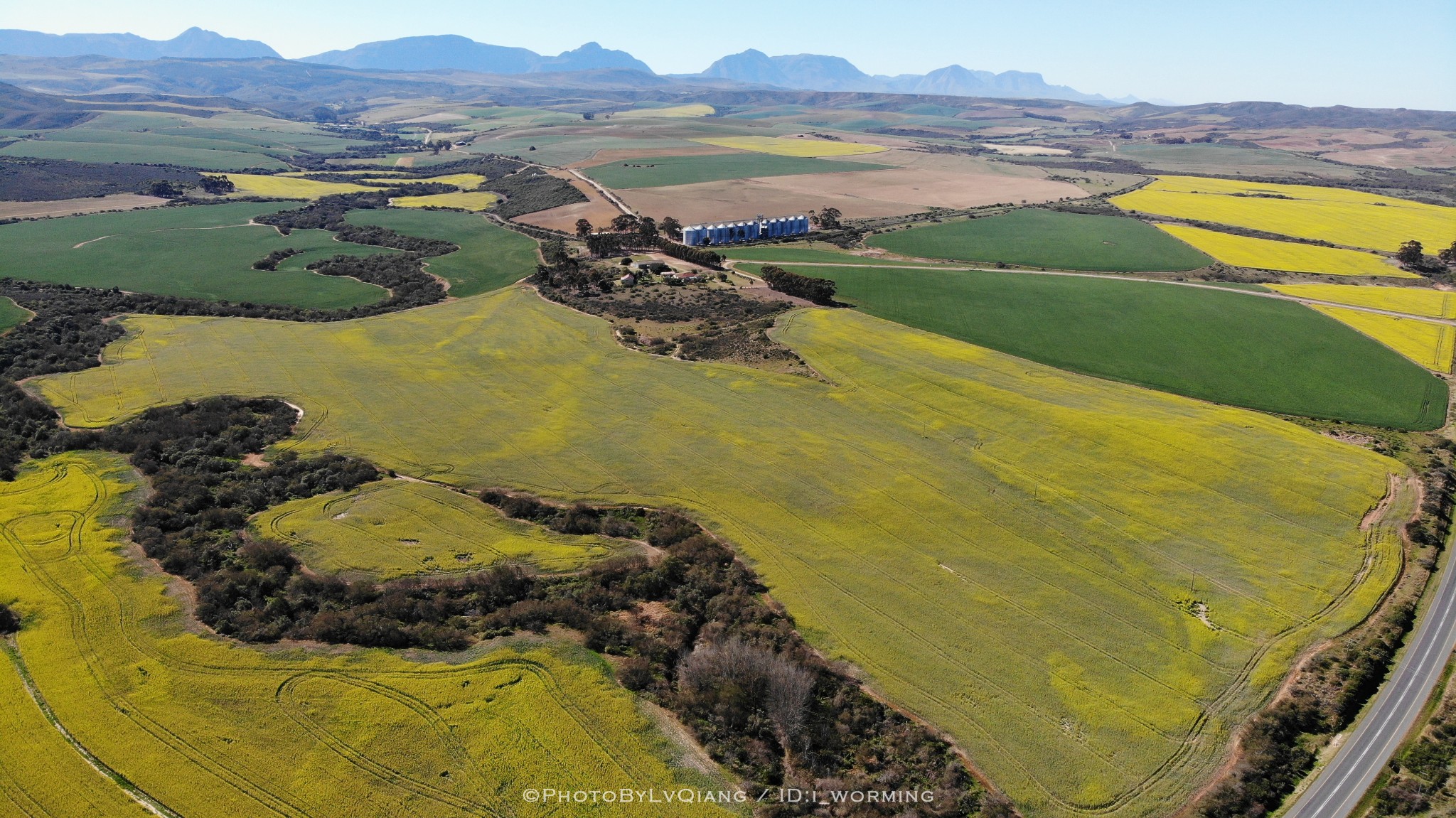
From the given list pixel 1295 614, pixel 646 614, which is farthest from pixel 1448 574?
pixel 646 614

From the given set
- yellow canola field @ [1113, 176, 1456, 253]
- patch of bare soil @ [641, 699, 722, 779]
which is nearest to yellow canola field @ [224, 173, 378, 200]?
patch of bare soil @ [641, 699, 722, 779]

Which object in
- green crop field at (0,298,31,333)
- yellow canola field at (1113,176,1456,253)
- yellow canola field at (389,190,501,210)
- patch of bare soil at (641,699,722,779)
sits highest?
yellow canola field at (1113,176,1456,253)

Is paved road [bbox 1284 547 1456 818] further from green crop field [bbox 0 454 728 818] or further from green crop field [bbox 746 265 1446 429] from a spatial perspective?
green crop field [bbox 746 265 1446 429]

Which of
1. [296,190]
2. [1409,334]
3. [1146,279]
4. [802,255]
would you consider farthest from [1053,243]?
[296,190]

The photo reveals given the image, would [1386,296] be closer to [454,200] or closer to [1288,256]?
[1288,256]

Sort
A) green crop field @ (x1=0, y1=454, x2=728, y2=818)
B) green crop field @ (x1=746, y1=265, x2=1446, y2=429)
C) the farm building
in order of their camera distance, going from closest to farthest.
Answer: green crop field @ (x1=0, y1=454, x2=728, y2=818)
green crop field @ (x1=746, y1=265, x2=1446, y2=429)
the farm building

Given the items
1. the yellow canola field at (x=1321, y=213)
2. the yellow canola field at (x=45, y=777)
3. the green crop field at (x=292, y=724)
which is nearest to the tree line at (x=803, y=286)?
the green crop field at (x=292, y=724)
